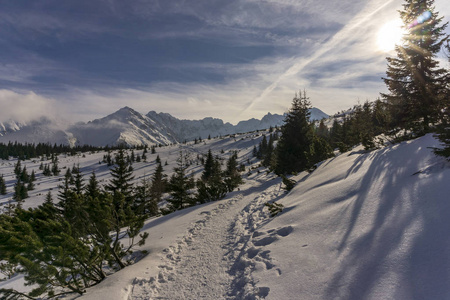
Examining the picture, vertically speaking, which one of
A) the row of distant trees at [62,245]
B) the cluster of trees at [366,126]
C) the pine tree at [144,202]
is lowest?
the pine tree at [144,202]

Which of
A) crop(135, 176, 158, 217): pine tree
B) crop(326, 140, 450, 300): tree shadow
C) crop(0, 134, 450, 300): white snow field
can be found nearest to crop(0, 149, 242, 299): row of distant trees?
crop(0, 134, 450, 300): white snow field

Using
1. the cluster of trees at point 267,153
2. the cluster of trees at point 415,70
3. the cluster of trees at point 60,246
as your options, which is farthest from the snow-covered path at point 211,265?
the cluster of trees at point 267,153

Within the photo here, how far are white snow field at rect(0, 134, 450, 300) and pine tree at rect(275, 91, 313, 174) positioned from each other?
1135cm

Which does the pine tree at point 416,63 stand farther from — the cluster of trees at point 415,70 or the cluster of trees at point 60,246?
the cluster of trees at point 60,246

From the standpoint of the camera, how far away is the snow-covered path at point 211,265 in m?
4.35

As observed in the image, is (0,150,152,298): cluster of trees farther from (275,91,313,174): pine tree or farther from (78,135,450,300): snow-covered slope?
(275,91,313,174): pine tree

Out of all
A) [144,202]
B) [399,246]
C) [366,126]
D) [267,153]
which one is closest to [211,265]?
[399,246]

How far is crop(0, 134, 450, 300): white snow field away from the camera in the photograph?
2898mm

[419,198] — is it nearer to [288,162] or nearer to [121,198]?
[121,198]

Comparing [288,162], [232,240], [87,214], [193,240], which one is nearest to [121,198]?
[87,214]

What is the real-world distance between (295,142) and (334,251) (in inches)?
642

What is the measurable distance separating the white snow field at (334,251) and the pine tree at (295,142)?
447 inches

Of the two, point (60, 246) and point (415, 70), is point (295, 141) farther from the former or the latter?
point (60, 246)

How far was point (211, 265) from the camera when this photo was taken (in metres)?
5.43
